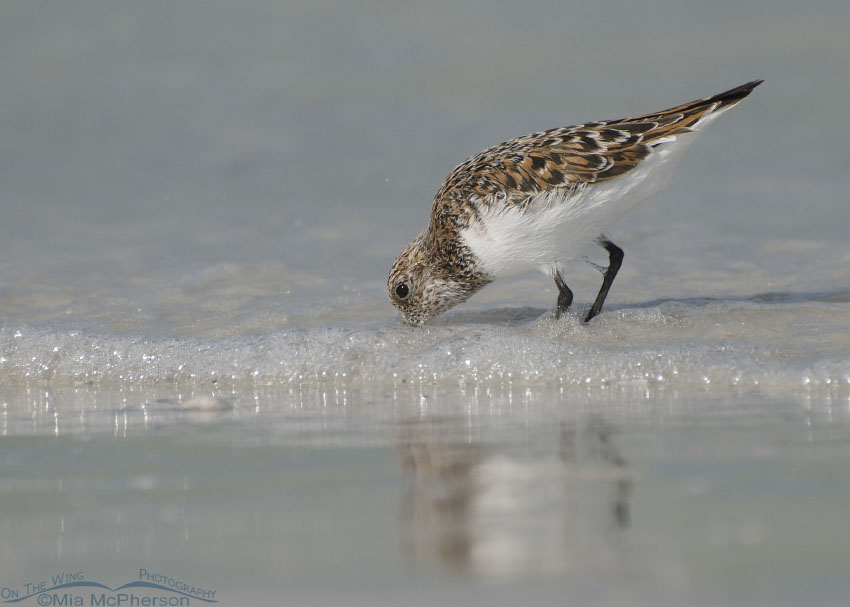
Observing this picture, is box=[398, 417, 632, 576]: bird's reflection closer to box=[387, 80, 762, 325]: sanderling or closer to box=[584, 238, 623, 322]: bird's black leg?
box=[387, 80, 762, 325]: sanderling

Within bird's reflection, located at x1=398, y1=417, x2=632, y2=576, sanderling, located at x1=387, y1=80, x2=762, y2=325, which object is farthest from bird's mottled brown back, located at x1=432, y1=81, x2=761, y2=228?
bird's reflection, located at x1=398, y1=417, x2=632, y2=576

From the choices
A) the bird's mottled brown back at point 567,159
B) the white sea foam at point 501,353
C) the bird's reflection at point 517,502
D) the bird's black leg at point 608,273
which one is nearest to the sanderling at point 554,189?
the bird's mottled brown back at point 567,159

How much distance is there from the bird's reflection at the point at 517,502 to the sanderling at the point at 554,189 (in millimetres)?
2373

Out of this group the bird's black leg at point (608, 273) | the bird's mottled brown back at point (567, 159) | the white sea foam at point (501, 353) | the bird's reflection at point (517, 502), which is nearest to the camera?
the bird's reflection at point (517, 502)

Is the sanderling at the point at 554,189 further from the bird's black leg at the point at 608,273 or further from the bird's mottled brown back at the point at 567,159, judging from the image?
the bird's black leg at the point at 608,273

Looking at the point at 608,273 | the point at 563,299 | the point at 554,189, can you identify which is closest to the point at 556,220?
the point at 554,189

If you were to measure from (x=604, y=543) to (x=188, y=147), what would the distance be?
38.0 feet

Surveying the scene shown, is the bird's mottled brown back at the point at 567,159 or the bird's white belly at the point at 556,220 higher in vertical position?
the bird's mottled brown back at the point at 567,159

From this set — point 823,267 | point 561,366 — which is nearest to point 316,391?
point 561,366

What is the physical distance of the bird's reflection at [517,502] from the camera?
2.17 metres

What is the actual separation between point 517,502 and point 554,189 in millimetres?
3370

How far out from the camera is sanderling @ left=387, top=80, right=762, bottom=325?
5.76 m

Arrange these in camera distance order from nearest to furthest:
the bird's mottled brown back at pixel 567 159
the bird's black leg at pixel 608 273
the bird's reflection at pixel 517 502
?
the bird's reflection at pixel 517 502 < the bird's mottled brown back at pixel 567 159 < the bird's black leg at pixel 608 273

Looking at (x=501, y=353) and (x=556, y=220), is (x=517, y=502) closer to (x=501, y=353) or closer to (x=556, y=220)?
(x=501, y=353)
